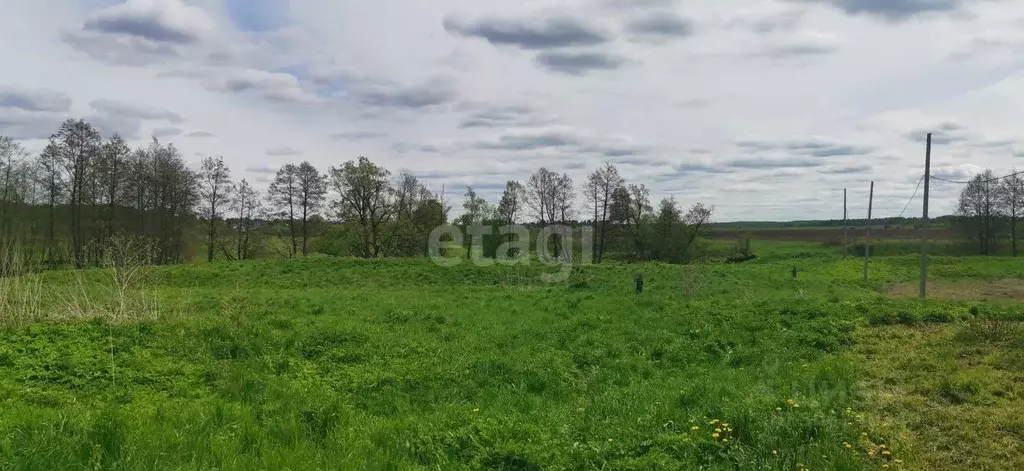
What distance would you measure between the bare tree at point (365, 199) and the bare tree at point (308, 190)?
144cm

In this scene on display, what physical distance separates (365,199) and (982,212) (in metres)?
51.1

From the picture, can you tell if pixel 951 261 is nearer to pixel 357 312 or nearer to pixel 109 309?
pixel 357 312

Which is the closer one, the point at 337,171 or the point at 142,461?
the point at 142,461

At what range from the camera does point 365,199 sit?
4188cm

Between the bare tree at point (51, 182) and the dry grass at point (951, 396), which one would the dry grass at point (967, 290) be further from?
the bare tree at point (51, 182)

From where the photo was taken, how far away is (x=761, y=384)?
7.14 m

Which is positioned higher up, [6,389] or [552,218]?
[552,218]

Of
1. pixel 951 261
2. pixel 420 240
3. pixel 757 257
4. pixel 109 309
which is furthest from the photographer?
pixel 757 257

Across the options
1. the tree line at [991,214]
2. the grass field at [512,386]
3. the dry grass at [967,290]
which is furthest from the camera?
the tree line at [991,214]

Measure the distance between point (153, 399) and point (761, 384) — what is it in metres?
7.06

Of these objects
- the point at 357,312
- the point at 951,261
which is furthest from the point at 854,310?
the point at 951,261

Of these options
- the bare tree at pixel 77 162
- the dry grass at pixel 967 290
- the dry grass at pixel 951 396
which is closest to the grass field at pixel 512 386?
the dry grass at pixel 951 396

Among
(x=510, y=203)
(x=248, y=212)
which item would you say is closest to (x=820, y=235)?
(x=510, y=203)

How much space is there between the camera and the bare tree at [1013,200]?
1912 inches
